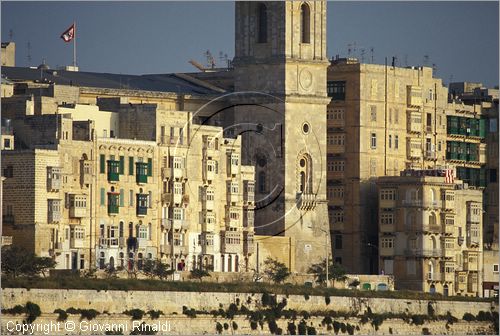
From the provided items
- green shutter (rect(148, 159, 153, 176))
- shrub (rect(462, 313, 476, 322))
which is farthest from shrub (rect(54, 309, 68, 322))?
shrub (rect(462, 313, 476, 322))

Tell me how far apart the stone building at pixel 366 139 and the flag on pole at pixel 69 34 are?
18048 millimetres

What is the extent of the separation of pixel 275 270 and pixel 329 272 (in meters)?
3.06

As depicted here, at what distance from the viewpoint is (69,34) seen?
150 metres

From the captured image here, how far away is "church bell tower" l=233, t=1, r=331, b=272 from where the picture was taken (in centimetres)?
15288

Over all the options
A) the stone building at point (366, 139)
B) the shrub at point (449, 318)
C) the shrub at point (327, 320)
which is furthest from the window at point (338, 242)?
the shrub at point (327, 320)

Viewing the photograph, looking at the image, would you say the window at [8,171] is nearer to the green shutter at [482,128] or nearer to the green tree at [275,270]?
the green tree at [275,270]

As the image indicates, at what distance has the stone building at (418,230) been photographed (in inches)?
6294

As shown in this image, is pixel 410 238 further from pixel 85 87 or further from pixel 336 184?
pixel 85 87

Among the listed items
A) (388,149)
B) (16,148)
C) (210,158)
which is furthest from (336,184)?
(16,148)

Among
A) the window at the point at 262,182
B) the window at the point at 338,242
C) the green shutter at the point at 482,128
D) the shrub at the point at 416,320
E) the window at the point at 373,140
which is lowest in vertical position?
the shrub at the point at 416,320

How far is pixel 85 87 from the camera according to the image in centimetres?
14975

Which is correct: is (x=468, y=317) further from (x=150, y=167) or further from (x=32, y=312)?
(x=32, y=312)

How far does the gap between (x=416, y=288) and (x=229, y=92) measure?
14541 mm

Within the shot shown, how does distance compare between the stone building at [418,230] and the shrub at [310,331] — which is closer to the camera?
the shrub at [310,331]
